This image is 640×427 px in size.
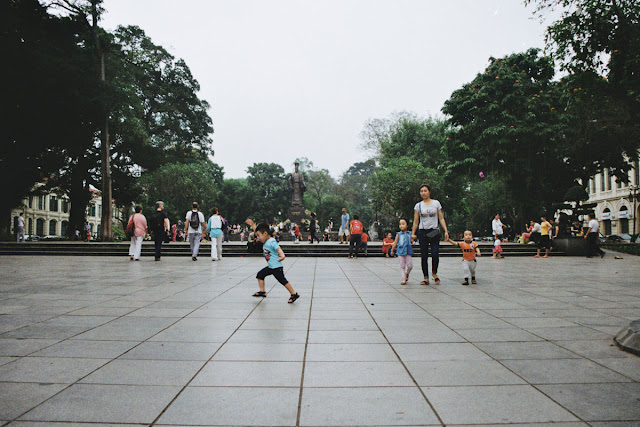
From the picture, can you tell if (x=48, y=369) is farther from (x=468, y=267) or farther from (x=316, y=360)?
(x=468, y=267)

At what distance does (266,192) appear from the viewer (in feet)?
203

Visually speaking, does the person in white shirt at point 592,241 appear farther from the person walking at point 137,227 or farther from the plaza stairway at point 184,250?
the person walking at point 137,227

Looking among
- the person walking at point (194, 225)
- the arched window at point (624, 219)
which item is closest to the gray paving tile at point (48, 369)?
the person walking at point (194, 225)

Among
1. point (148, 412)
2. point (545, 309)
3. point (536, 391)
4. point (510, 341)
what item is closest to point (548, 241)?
point (545, 309)

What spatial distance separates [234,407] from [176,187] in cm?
3573

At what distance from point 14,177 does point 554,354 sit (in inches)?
1111

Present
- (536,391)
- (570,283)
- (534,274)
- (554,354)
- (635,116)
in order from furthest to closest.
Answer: (635,116)
(534,274)
(570,283)
(554,354)
(536,391)

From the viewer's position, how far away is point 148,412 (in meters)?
2.54

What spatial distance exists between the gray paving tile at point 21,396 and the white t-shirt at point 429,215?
6802mm

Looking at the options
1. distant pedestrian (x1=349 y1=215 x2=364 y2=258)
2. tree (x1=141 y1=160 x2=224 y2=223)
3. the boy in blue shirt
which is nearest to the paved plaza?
the boy in blue shirt

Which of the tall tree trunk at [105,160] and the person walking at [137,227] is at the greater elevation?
the tall tree trunk at [105,160]

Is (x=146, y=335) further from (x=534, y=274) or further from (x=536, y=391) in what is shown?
(x=534, y=274)

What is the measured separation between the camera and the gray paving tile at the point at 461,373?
3073 millimetres

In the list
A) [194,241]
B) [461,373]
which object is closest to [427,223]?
[461,373]
